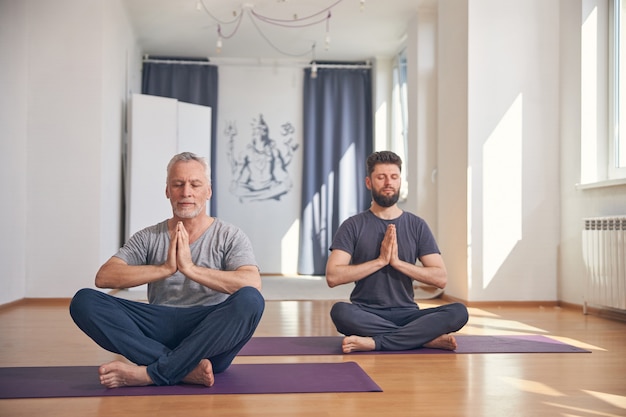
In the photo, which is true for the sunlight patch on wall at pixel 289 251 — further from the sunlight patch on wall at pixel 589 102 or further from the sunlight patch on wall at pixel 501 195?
the sunlight patch on wall at pixel 589 102

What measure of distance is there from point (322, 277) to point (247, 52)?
3096mm

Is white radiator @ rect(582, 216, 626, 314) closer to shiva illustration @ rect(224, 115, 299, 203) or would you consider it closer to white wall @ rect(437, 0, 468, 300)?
white wall @ rect(437, 0, 468, 300)

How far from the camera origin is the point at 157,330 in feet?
9.13

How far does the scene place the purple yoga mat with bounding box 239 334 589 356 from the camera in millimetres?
3592

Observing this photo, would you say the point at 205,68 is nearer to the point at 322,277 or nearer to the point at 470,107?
the point at 322,277

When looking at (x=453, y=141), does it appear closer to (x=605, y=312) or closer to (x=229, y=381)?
(x=605, y=312)

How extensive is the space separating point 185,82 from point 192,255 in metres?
7.16

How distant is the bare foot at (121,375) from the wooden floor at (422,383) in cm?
14

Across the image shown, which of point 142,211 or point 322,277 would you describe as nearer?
point 142,211

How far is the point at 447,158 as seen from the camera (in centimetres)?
647

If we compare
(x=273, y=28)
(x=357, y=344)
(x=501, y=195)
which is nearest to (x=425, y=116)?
(x=501, y=195)

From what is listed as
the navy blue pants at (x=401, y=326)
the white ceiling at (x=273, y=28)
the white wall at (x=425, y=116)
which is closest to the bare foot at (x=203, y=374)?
the navy blue pants at (x=401, y=326)

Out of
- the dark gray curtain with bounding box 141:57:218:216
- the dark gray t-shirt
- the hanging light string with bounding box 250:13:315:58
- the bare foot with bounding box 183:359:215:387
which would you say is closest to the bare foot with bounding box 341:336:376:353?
the dark gray t-shirt

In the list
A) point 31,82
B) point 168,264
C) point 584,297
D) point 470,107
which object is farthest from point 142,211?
point 168,264
